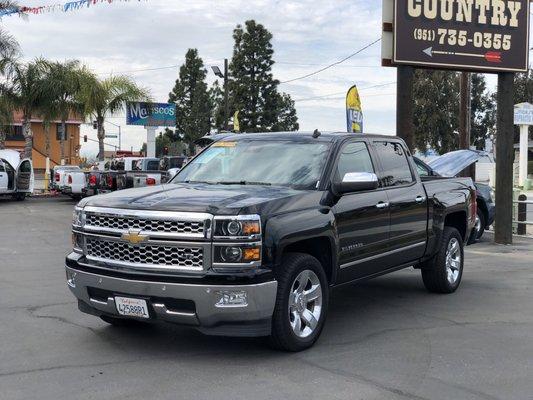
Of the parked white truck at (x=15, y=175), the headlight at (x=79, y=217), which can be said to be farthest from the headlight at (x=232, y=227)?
the parked white truck at (x=15, y=175)

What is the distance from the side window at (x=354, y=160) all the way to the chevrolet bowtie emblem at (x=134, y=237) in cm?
199

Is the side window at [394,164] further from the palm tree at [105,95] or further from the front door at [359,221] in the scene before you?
the palm tree at [105,95]

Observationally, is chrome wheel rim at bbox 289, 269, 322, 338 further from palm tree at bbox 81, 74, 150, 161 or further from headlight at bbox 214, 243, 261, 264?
palm tree at bbox 81, 74, 150, 161

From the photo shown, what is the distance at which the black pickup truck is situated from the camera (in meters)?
5.12

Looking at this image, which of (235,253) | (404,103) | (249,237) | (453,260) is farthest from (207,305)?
(404,103)

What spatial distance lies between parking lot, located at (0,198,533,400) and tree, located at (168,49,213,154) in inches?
A: 2118

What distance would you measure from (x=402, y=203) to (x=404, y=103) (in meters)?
6.23

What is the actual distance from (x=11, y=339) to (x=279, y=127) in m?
48.1

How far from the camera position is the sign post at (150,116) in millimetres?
35938

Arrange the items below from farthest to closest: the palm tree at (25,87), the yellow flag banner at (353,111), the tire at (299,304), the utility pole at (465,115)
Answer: the palm tree at (25,87) < the utility pole at (465,115) < the yellow flag banner at (353,111) < the tire at (299,304)

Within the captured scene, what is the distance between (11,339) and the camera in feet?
19.9

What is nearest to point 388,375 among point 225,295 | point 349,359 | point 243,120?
point 349,359

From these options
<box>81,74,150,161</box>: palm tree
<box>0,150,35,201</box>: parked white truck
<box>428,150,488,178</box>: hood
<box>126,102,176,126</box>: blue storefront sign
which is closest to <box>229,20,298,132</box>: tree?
<box>126,102,176,126</box>: blue storefront sign

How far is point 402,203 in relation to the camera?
718 cm
